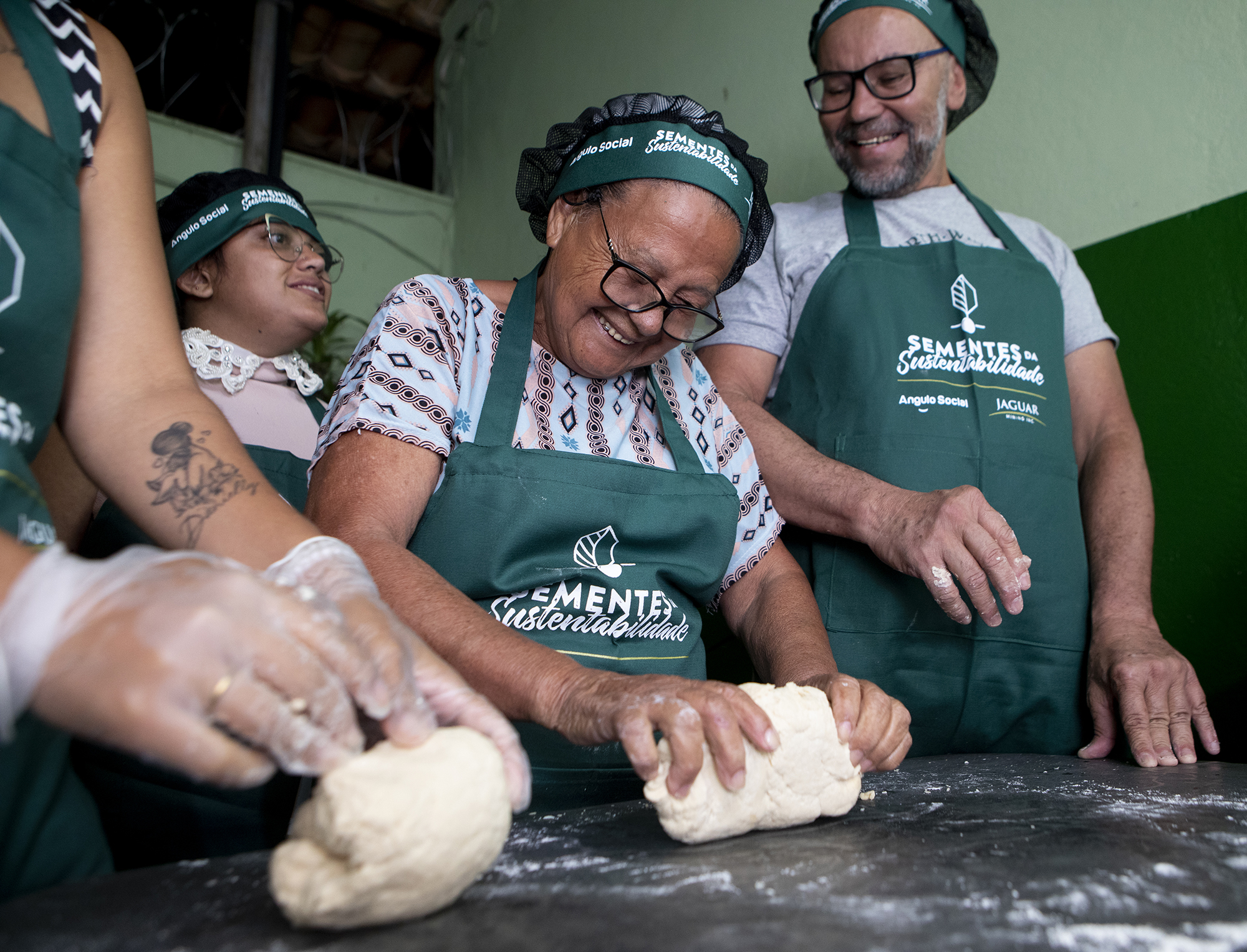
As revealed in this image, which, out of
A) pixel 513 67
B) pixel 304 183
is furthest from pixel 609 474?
pixel 304 183

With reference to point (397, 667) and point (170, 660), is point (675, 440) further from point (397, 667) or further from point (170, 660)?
point (170, 660)

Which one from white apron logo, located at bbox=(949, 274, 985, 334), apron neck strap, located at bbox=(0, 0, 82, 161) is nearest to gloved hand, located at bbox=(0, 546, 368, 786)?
apron neck strap, located at bbox=(0, 0, 82, 161)

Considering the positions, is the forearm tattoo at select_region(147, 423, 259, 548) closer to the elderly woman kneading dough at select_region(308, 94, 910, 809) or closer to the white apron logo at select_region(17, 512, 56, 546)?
the white apron logo at select_region(17, 512, 56, 546)

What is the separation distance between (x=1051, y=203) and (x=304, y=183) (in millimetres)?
4386

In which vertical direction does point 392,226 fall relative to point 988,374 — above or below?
above

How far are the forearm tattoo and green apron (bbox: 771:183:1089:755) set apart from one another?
1.37m

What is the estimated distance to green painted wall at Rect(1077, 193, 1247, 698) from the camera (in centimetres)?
208

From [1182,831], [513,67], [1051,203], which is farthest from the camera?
[513,67]

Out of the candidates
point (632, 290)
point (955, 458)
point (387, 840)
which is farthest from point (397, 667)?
point (955, 458)

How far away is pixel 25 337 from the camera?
0.89 m

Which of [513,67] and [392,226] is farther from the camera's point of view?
[392,226]

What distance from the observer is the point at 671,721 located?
1047 mm

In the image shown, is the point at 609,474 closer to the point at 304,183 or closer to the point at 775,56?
the point at 775,56

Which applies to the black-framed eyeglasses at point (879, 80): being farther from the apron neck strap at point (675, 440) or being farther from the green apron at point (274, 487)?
the green apron at point (274, 487)
